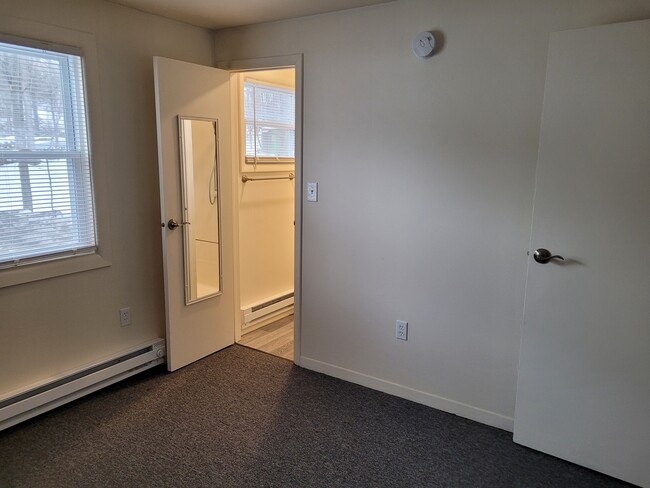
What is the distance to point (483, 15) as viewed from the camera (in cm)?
229

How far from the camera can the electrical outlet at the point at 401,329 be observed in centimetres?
278

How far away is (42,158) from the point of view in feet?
7.96

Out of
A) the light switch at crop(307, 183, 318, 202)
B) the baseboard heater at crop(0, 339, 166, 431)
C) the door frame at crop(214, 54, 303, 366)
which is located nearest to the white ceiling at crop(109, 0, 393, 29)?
the door frame at crop(214, 54, 303, 366)

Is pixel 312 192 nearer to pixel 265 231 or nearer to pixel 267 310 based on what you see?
pixel 265 231

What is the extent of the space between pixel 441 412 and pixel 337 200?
140 cm

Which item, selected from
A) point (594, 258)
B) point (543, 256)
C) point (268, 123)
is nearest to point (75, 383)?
point (268, 123)

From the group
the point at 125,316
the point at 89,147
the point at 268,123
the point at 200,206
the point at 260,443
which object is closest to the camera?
the point at 260,443

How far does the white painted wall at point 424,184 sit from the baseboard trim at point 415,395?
1 centimetres

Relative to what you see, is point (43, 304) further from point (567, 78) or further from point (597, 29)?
point (597, 29)

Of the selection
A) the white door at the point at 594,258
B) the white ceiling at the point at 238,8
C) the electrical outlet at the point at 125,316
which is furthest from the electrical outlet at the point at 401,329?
the white ceiling at the point at 238,8

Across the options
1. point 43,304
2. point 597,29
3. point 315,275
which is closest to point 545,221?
point 597,29

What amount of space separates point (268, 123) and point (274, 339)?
1.79 metres

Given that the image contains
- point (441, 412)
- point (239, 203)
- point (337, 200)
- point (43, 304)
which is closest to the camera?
point (43, 304)

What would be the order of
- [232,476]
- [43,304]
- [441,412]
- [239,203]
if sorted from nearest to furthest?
[232,476], [43,304], [441,412], [239,203]
